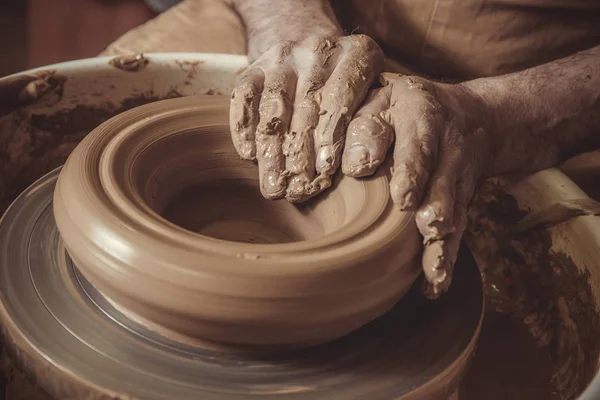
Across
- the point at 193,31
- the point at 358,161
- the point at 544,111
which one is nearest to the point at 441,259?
the point at 358,161

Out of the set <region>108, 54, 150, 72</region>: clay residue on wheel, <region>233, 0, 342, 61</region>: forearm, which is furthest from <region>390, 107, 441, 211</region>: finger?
<region>108, 54, 150, 72</region>: clay residue on wheel

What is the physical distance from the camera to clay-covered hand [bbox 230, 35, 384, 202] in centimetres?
90

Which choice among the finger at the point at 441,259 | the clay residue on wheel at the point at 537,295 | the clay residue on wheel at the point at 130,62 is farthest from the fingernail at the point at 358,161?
the clay residue on wheel at the point at 130,62

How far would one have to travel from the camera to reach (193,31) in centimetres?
168

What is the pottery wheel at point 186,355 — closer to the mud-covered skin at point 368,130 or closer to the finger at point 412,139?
the mud-covered skin at point 368,130

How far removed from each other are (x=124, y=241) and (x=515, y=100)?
0.77 m

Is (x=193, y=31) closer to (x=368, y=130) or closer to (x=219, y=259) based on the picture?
(x=368, y=130)

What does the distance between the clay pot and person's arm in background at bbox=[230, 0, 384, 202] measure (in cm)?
6

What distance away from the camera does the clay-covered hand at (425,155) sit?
0.83 metres

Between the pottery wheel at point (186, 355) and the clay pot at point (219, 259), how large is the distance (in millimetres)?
36

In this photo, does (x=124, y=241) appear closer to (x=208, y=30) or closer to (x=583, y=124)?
(x=583, y=124)

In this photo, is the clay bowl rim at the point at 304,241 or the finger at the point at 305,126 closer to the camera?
the clay bowl rim at the point at 304,241

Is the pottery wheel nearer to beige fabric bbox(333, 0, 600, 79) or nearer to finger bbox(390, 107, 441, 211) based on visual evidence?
finger bbox(390, 107, 441, 211)

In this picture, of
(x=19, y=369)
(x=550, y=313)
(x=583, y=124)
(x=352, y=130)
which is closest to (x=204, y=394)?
(x=19, y=369)
